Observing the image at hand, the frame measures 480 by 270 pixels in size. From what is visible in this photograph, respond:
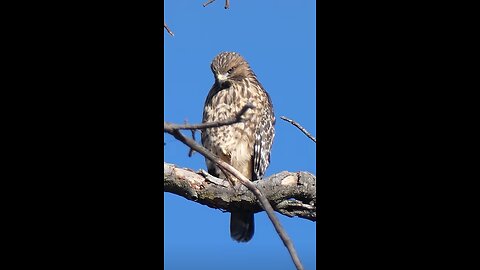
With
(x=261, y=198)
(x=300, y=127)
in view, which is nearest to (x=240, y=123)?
(x=300, y=127)

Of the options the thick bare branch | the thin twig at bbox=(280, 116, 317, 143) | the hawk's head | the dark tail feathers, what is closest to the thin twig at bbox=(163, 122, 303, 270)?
the thin twig at bbox=(280, 116, 317, 143)

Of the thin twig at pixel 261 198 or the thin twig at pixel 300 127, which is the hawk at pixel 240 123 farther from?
the thin twig at pixel 261 198

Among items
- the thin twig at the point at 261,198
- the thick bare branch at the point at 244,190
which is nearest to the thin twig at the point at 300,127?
the thin twig at the point at 261,198

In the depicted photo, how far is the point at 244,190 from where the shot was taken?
7.03 ft

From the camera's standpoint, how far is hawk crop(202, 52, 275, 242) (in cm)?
284

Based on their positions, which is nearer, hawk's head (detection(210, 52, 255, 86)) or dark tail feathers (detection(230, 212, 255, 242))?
dark tail feathers (detection(230, 212, 255, 242))

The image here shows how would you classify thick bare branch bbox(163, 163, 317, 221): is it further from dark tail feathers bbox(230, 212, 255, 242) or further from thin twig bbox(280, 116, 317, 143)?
thin twig bbox(280, 116, 317, 143)

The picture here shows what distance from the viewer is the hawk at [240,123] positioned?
2.84 metres

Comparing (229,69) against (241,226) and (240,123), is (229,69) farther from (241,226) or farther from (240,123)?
(241,226)

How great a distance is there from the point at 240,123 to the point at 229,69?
0.23 m

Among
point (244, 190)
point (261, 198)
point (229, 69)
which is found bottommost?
point (261, 198)
